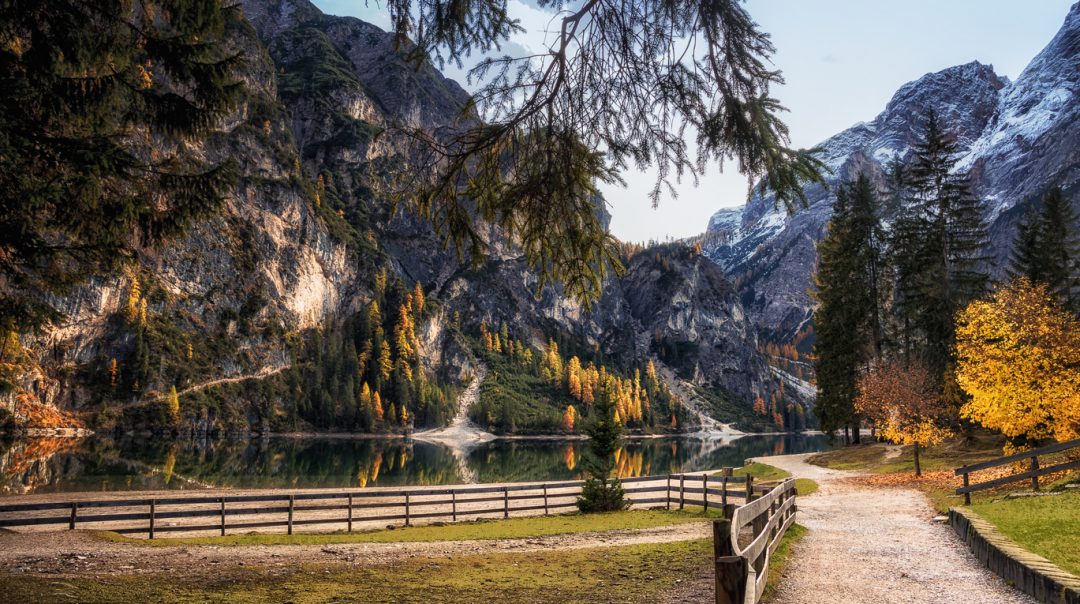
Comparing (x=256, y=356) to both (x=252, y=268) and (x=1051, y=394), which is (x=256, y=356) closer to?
(x=252, y=268)

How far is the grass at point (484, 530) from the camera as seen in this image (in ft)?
61.8

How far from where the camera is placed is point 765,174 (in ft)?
24.1

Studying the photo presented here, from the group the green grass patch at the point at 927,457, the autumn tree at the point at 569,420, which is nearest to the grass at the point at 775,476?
the green grass patch at the point at 927,457

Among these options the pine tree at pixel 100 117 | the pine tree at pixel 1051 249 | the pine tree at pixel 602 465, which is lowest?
the pine tree at pixel 602 465

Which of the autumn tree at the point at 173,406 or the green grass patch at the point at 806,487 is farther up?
the green grass patch at the point at 806,487

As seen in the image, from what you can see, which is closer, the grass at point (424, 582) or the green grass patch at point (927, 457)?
the grass at point (424, 582)

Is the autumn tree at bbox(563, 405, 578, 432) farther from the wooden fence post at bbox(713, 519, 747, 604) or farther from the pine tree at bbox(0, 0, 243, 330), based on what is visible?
the wooden fence post at bbox(713, 519, 747, 604)

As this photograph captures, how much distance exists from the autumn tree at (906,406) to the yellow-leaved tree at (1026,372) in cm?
552

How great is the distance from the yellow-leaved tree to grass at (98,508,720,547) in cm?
1085

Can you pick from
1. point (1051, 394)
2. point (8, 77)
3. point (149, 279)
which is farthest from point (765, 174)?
point (149, 279)

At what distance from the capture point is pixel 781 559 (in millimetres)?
12070

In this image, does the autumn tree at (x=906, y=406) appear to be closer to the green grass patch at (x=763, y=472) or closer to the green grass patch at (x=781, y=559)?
the green grass patch at (x=763, y=472)

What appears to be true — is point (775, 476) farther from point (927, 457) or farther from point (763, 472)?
point (927, 457)

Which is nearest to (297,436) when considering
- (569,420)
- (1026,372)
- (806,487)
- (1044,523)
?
(569,420)
